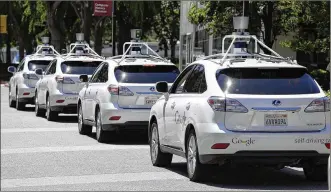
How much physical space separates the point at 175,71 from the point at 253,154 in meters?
6.92

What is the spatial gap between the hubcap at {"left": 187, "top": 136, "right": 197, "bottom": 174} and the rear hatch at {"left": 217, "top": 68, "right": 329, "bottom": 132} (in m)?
0.70

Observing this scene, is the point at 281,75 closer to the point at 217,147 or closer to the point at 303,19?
the point at 217,147

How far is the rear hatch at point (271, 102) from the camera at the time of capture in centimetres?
1134

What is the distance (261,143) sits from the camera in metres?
11.2

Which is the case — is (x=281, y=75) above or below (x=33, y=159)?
above

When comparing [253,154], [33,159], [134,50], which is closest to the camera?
[253,154]

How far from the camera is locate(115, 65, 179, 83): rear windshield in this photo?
17.7 m

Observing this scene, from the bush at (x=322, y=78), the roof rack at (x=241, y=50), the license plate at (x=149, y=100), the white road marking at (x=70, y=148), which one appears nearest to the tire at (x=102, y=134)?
the white road marking at (x=70, y=148)

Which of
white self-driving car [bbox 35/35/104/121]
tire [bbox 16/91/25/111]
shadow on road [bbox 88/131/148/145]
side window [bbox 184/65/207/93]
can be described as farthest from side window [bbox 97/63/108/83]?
tire [bbox 16/91/25/111]

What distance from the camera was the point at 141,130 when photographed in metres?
17.7

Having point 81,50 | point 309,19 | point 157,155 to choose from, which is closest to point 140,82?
point 157,155

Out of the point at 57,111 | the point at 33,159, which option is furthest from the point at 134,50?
the point at 33,159

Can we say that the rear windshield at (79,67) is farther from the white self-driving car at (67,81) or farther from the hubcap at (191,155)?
the hubcap at (191,155)

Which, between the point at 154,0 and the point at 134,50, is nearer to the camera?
the point at 134,50
